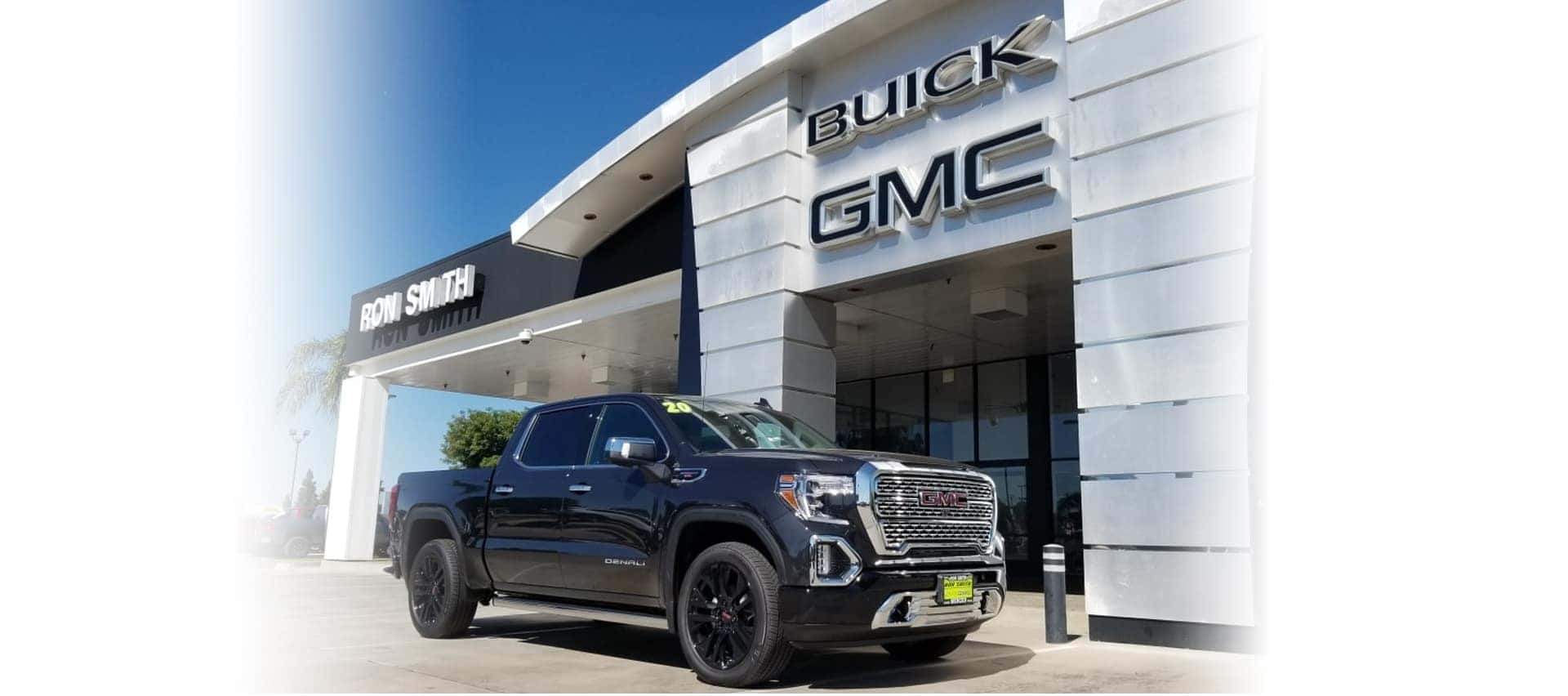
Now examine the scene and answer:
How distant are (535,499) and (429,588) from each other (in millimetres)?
1636

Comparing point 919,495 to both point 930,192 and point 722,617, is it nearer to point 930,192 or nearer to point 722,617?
point 722,617

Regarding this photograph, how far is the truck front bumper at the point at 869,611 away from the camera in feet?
19.2

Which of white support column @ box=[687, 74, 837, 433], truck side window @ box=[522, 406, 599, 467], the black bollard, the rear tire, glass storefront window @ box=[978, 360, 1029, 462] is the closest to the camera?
the rear tire

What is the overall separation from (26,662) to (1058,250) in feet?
29.0

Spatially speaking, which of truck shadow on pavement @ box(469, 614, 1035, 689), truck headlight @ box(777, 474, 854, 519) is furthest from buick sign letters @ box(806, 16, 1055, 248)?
truck headlight @ box(777, 474, 854, 519)

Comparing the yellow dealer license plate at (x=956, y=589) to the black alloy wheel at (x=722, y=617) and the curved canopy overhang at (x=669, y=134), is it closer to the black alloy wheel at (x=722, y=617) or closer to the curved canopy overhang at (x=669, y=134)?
the black alloy wheel at (x=722, y=617)

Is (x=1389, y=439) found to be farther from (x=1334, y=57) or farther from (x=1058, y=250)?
(x=1058, y=250)

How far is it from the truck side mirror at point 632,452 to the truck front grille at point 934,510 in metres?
1.55

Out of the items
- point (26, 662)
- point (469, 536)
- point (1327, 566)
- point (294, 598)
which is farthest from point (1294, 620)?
point (294, 598)

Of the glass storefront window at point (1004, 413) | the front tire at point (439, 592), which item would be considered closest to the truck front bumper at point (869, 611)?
the front tire at point (439, 592)

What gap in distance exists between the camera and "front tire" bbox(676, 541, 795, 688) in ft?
19.7

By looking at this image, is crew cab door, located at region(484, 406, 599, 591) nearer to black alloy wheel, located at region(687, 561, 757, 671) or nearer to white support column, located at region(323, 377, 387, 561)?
black alloy wheel, located at region(687, 561, 757, 671)

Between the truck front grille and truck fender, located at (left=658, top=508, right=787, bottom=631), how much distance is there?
72 centimetres

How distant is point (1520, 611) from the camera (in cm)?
630
